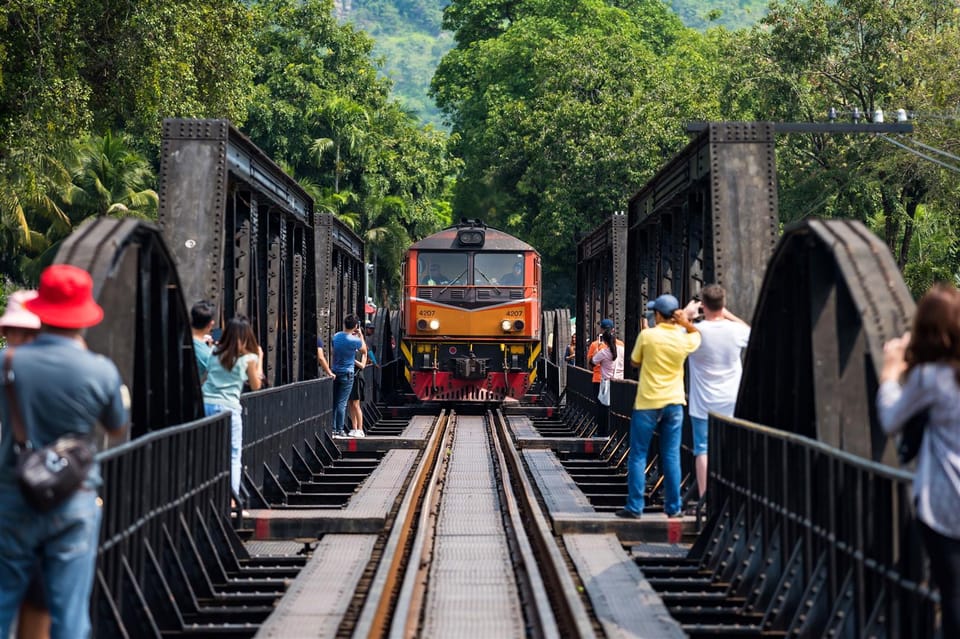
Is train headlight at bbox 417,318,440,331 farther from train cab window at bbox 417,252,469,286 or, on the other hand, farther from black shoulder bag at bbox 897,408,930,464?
black shoulder bag at bbox 897,408,930,464

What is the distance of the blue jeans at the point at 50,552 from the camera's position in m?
5.62

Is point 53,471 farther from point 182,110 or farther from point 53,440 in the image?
point 182,110

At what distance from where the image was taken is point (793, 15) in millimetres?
41781

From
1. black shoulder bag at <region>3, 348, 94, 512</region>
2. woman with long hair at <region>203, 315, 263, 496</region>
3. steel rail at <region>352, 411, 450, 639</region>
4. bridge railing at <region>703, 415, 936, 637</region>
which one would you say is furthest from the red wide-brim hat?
woman with long hair at <region>203, 315, 263, 496</region>

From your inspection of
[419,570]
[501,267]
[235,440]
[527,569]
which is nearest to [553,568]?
[527,569]

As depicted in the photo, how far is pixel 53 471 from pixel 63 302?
750mm

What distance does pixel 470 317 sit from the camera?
28.5 metres

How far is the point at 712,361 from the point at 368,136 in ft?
168

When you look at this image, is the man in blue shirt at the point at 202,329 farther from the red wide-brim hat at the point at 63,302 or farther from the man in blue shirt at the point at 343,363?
the man in blue shirt at the point at 343,363

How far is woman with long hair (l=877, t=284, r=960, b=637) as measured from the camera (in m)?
5.32

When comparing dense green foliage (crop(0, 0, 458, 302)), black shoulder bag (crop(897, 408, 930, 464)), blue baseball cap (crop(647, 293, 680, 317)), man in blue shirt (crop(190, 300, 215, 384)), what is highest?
dense green foliage (crop(0, 0, 458, 302))

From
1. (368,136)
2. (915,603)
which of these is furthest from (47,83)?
(368,136)

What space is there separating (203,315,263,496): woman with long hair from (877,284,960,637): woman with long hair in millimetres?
6671

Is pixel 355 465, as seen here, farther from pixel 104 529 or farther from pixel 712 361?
pixel 104 529
